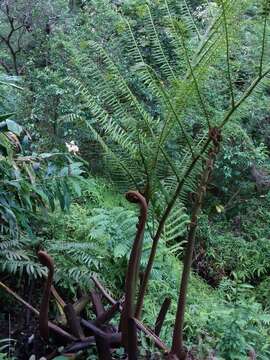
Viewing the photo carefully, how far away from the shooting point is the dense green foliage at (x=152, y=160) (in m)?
1.53

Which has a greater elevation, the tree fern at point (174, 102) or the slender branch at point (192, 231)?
the tree fern at point (174, 102)

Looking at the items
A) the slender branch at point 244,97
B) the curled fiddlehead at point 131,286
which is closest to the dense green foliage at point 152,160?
the slender branch at point 244,97

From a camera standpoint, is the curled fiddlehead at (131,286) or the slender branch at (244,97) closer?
the slender branch at (244,97)

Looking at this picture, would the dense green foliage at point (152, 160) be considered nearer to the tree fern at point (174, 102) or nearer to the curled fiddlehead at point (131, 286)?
the tree fern at point (174, 102)

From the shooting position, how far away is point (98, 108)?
1.69 meters

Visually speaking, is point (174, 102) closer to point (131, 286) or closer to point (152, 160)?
point (152, 160)

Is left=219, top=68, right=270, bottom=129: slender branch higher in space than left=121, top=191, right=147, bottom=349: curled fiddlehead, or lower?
higher

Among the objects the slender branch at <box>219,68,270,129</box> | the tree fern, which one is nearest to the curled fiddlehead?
the tree fern

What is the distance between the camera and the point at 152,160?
160 cm

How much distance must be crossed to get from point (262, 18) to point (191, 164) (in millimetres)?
510

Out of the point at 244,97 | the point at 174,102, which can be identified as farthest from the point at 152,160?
the point at 244,97

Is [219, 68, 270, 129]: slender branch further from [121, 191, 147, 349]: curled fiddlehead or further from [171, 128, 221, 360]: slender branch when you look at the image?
[121, 191, 147, 349]: curled fiddlehead

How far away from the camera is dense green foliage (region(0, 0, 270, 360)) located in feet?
5.03

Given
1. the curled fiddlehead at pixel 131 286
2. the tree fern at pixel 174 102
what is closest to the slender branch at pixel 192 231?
the tree fern at pixel 174 102
